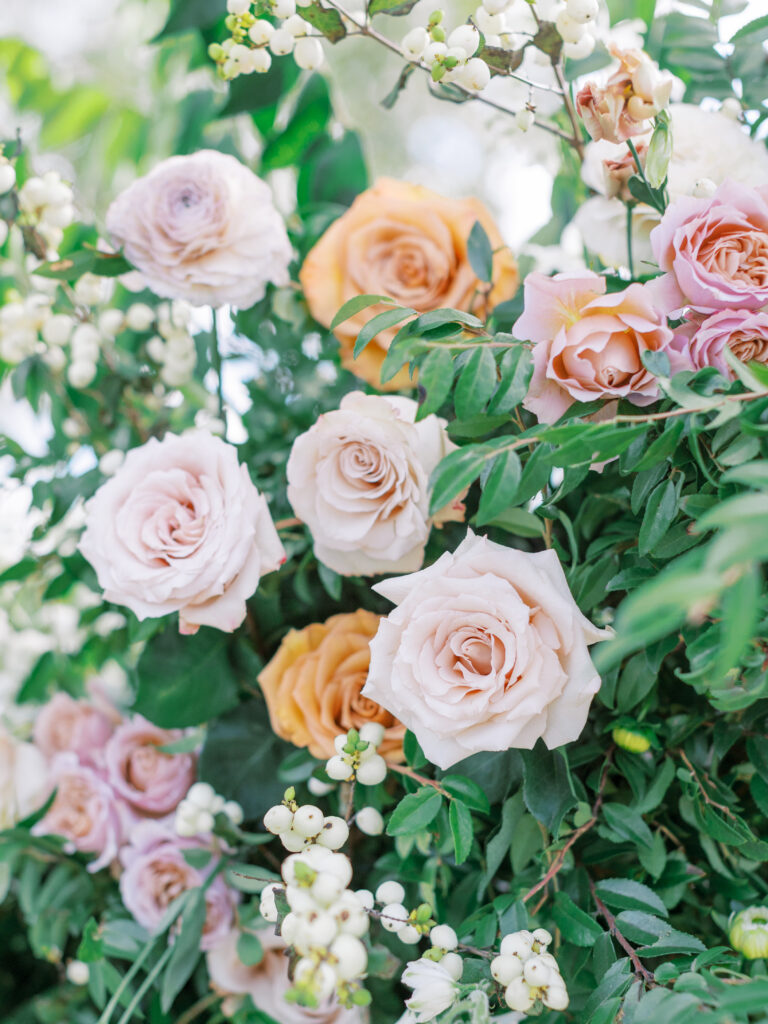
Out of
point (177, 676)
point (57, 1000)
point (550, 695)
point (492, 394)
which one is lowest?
point (57, 1000)

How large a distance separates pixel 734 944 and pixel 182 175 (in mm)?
599

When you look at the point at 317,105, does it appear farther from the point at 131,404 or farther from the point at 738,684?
the point at 738,684

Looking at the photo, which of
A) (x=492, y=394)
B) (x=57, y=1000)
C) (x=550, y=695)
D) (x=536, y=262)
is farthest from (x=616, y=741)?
(x=57, y=1000)

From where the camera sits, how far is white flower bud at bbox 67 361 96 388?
66 cm

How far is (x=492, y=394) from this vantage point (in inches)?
15.0

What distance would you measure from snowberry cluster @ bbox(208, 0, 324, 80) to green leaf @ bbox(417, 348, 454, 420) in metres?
0.25

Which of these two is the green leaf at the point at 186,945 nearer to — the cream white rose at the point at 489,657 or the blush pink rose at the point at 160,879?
the blush pink rose at the point at 160,879

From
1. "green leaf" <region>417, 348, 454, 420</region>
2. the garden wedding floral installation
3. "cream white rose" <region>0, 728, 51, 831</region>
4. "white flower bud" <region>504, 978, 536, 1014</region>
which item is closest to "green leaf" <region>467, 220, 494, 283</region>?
the garden wedding floral installation

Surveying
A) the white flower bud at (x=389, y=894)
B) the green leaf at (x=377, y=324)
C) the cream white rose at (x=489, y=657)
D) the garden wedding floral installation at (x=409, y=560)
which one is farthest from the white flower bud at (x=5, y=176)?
the white flower bud at (x=389, y=894)

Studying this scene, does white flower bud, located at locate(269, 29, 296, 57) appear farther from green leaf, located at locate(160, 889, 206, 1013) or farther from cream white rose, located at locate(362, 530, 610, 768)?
green leaf, located at locate(160, 889, 206, 1013)

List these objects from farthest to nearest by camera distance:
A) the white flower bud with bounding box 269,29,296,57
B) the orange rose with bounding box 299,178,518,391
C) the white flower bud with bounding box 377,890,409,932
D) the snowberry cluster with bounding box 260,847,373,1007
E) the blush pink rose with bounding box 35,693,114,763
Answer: the blush pink rose with bounding box 35,693,114,763, the orange rose with bounding box 299,178,518,391, the white flower bud with bounding box 269,29,296,57, the white flower bud with bounding box 377,890,409,932, the snowberry cluster with bounding box 260,847,373,1007

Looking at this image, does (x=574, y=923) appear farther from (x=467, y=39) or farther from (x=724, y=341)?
(x=467, y=39)

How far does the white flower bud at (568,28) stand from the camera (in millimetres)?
444

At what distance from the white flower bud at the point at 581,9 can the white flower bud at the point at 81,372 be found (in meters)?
0.45
